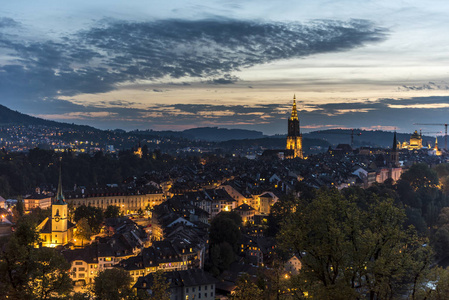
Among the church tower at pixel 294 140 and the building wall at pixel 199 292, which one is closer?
the building wall at pixel 199 292

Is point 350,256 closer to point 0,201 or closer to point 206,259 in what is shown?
point 206,259

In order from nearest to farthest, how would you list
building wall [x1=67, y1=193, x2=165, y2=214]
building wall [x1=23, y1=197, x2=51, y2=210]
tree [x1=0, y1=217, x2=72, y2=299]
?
tree [x1=0, y1=217, x2=72, y2=299] < building wall [x1=23, y1=197, x2=51, y2=210] < building wall [x1=67, y1=193, x2=165, y2=214]

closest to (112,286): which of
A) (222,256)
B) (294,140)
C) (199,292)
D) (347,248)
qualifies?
(199,292)

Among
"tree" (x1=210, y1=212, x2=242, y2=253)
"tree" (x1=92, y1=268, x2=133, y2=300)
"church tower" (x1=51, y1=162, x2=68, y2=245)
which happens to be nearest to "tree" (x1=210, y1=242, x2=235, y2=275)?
"tree" (x1=210, y1=212, x2=242, y2=253)

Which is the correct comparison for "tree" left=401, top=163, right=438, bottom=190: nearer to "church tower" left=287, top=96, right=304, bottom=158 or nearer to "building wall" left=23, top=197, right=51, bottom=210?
"building wall" left=23, top=197, right=51, bottom=210

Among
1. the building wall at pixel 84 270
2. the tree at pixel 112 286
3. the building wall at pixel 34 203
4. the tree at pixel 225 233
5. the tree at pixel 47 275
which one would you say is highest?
the tree at pixel 47 275

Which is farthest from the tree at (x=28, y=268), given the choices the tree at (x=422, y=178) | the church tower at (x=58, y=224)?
the tree at (x=422, y=178)

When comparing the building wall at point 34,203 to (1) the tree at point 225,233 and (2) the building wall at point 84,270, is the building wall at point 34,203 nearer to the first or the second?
(1) the tree at point 225,233
